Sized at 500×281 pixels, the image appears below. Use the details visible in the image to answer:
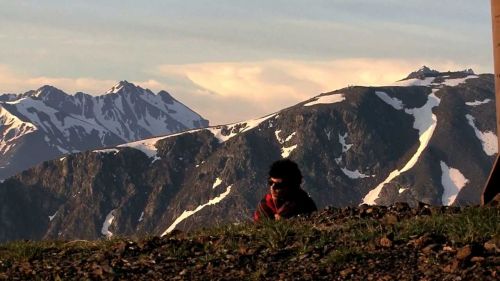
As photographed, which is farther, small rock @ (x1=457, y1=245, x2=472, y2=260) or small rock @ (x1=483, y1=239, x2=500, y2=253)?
small rock @ (x1=483, y1=239, x2=500, y2=253)

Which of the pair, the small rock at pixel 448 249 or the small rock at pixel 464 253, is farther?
the small rock at pixel 448 249

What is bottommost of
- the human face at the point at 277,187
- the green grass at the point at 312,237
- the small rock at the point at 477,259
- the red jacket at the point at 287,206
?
the small rock at the point at 477,259

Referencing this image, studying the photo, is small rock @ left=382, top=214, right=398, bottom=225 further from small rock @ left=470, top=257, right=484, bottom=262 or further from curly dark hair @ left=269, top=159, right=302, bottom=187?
curly dark hair @ left=269, top=159, right=302, bottom=187

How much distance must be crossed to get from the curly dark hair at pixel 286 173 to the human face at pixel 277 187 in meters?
0.07

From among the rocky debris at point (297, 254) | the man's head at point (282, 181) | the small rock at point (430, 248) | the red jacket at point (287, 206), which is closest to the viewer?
the rocky debris at point (297, 254)

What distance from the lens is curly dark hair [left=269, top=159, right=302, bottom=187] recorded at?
14.0 m

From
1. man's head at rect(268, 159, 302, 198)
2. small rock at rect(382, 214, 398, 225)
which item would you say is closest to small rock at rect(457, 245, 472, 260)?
small rock at rect(382, 214, 398, 225)

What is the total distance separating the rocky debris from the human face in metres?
2.06

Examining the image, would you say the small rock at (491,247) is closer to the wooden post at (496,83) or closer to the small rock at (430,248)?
the small rock at (430,248)

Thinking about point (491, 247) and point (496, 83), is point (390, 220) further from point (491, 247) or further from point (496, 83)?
point (496, 83)

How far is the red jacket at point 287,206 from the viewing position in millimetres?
13727

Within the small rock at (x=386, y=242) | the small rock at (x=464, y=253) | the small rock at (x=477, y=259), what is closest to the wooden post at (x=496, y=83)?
the small rock at (x=386, y=242)

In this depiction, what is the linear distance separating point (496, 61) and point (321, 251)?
155 inches

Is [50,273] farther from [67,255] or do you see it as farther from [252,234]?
[252,234]
